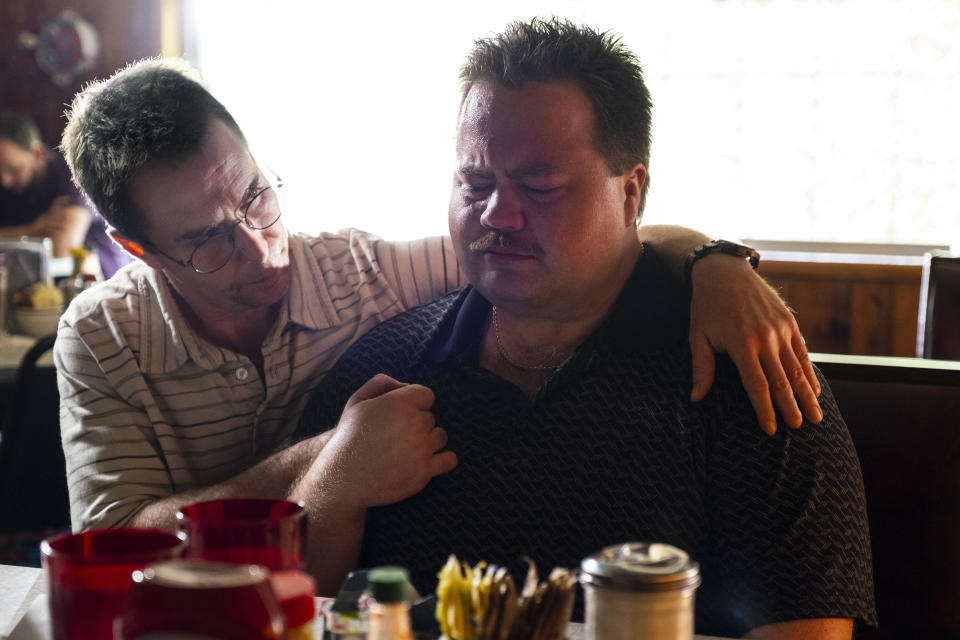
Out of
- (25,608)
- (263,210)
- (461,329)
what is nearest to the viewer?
(25,608)

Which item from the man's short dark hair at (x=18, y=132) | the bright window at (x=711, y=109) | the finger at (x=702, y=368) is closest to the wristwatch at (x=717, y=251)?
the finger at (x=702, y=368)

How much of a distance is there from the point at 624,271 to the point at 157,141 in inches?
31.2

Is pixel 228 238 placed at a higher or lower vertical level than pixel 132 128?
lower

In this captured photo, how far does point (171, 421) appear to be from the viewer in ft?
5.45

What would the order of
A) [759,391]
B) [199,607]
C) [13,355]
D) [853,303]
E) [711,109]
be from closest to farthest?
[199,607] → [759,391] → [13,355] → [853,303] → [711,109]

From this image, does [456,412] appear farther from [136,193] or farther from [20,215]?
[20,215]

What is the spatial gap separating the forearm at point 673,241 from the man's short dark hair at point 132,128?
2.42ft

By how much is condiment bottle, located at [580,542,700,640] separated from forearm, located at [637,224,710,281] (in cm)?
78

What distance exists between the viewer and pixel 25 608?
111 cm

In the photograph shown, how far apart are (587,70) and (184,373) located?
0.84 metres

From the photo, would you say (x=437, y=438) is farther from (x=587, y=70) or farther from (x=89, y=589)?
(x=89, y=589)

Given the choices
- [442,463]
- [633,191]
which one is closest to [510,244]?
[633,191]

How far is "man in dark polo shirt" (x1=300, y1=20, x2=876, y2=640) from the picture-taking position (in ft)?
4.20

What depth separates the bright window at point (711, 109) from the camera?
396cm
